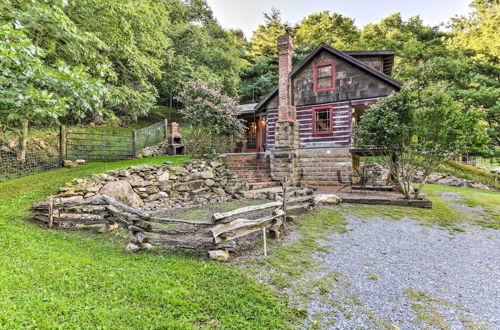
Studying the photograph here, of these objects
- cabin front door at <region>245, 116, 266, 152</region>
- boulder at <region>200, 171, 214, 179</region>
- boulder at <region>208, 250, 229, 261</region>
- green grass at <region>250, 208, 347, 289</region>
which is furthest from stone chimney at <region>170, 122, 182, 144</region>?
boulder at <region>208, 250, 229, 261</region>

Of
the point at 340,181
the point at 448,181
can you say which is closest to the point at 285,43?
the point at 340,181

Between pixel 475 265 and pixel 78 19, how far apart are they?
49.3 feet

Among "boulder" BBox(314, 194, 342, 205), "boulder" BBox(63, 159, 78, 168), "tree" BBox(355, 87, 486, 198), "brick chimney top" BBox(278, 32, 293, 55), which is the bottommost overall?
"boulder" BBox(314, 194, 342, 205)

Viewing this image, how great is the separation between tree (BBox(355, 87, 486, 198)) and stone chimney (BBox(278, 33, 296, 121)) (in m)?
4.46

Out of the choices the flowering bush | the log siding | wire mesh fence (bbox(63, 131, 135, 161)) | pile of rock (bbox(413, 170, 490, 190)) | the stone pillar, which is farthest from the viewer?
pile of rock (bbox(413, 170, 490, 190))

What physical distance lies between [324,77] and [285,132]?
4.37 metres

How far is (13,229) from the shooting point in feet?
16.9

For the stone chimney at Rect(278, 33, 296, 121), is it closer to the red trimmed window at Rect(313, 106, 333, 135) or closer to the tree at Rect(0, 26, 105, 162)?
the red trimmed window at Rect(313, 106, 333, 135)

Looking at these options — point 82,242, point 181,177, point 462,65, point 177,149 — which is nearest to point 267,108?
point 177,149

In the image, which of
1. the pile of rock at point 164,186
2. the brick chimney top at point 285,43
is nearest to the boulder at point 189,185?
the pile of rock at point 164,186

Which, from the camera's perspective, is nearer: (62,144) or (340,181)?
(62,144)

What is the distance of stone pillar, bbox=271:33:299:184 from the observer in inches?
501

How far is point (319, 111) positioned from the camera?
1416 cm

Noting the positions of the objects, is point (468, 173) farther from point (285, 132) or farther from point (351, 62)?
point (285, 132)
